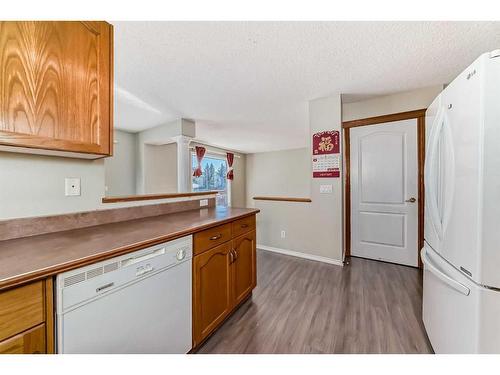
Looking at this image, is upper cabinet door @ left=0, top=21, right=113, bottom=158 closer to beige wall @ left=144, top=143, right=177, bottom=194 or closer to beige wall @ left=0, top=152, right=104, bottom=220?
beige wall @ left=0, top=152, right=104, bottom=220

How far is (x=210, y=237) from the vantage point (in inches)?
54.2

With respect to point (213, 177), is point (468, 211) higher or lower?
lower

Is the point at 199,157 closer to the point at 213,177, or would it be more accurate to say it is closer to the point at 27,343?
the point at 213,177

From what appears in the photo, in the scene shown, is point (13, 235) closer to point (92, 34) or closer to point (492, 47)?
point (92, 34)

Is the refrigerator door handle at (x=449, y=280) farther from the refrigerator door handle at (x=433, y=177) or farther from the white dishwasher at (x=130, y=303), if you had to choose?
the white dishwasher at (x=130, y=303)

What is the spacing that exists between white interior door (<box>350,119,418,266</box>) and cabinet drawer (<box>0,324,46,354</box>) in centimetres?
316

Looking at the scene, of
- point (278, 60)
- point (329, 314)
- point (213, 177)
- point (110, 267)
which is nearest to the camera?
point (110, 267)

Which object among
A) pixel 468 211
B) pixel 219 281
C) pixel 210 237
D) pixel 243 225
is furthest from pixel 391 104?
pixel 219 281

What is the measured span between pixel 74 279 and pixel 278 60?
2057 millimetres

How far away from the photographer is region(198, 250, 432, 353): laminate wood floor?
1.37m

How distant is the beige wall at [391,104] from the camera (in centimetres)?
248

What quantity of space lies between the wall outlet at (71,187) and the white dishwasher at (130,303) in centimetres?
63

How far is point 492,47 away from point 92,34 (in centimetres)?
289
